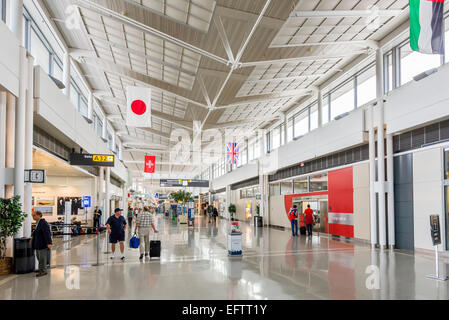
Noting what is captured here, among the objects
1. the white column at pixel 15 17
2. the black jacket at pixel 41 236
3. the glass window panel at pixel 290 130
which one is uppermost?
the white column at pixel 15 17

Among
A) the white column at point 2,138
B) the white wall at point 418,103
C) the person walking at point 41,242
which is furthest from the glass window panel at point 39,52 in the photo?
the white wall at point 418,103

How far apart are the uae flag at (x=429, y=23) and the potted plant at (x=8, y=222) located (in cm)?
995

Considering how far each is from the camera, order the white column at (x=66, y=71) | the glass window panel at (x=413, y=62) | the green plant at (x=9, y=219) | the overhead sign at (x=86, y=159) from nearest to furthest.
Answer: the green plant at (x=9, y=219) < the glass window panel at (x=413, y=62) < the overhead sign at (x=86, y=159) < the white column at (x=66, y=71)

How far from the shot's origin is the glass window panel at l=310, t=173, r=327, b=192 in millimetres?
18375

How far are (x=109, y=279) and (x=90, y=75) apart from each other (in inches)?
547

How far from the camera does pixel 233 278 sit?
24.2 ft

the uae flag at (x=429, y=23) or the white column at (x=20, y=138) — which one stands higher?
the uae flag at (x=429, y=23)

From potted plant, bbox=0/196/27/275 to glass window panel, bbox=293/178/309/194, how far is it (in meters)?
16.0

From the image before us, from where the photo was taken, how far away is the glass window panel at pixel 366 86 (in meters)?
14.5

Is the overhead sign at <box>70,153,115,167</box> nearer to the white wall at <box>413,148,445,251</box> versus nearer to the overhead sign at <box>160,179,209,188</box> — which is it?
the white wall at <box>413,148,445,251</box>

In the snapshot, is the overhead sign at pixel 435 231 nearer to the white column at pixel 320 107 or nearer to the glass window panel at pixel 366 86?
the glass window panel at pixel 366 86

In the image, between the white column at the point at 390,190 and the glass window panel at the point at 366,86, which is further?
the glass window panel at the point at 366,86
